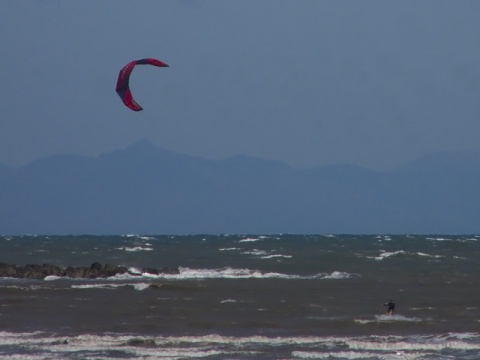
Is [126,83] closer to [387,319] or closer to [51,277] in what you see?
[387,319]

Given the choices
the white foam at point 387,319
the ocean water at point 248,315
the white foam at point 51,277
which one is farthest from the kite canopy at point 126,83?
the white foam at point 51,277

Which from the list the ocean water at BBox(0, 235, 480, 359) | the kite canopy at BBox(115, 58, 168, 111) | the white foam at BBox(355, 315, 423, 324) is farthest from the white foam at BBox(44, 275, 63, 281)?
the white foam at BBox(355, 315, 423, 324)

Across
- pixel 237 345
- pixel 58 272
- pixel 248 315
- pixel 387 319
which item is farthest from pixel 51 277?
pixel 237 345

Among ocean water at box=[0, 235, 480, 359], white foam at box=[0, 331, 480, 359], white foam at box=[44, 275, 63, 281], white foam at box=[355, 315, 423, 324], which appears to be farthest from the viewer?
white foam at box=[44, 275, 63, 281]

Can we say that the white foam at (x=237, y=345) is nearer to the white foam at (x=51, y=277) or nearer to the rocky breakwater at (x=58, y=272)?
the white foam at (x=51, y=277)

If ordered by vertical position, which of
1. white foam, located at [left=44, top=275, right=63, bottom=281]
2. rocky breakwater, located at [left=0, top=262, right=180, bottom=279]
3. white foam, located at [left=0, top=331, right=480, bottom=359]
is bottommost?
white foam, located at [left=0, top=331, right=480, bottom=359]

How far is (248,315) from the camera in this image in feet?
102

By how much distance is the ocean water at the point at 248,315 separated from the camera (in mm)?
24078

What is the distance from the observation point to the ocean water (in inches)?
948

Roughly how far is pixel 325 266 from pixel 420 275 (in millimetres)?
9075

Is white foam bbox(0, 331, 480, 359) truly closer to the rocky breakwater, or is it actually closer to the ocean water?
the ocean water

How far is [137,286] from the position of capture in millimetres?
40312

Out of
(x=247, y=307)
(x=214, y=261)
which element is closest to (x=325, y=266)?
(x=214, y=261)

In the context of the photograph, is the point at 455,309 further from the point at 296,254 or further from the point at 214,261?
the point at 296,254
